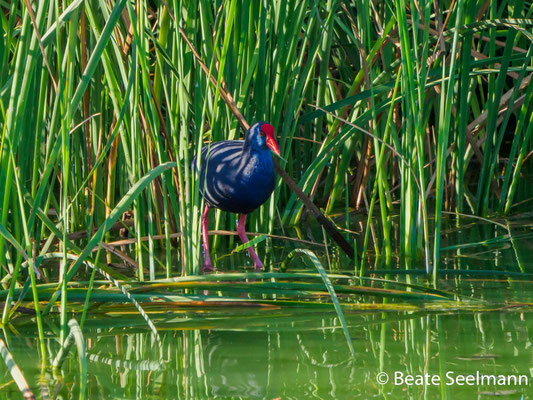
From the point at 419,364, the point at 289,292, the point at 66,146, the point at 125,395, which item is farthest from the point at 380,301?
the point at 66,146

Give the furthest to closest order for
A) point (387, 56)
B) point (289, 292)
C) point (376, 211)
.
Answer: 1. point (376, 211)
2. point (387, 56)
3. point (289, 292)

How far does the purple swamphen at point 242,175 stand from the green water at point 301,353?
2.61ft

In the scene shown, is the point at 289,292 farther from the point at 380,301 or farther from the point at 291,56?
the point at 291,56

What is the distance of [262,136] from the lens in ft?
9.00

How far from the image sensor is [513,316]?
6.27 ft

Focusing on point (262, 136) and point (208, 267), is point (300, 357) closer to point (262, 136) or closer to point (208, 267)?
point (208, 267)

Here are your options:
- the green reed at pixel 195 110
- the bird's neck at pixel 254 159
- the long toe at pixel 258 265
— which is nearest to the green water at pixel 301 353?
the green reed at pixel 195 110

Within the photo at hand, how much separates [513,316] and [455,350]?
316 millimetres

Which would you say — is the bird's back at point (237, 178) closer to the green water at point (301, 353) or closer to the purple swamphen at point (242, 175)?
the purple swamphen at point (242, 175)

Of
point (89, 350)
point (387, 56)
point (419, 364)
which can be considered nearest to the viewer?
point (419, 364)

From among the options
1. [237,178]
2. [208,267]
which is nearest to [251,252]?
[208,267]

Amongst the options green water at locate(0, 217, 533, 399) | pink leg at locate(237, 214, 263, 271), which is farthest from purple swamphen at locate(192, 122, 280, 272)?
green water at locate(0, 217, 533, 399)

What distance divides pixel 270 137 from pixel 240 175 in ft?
0.72

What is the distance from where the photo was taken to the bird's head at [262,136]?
106 inches
